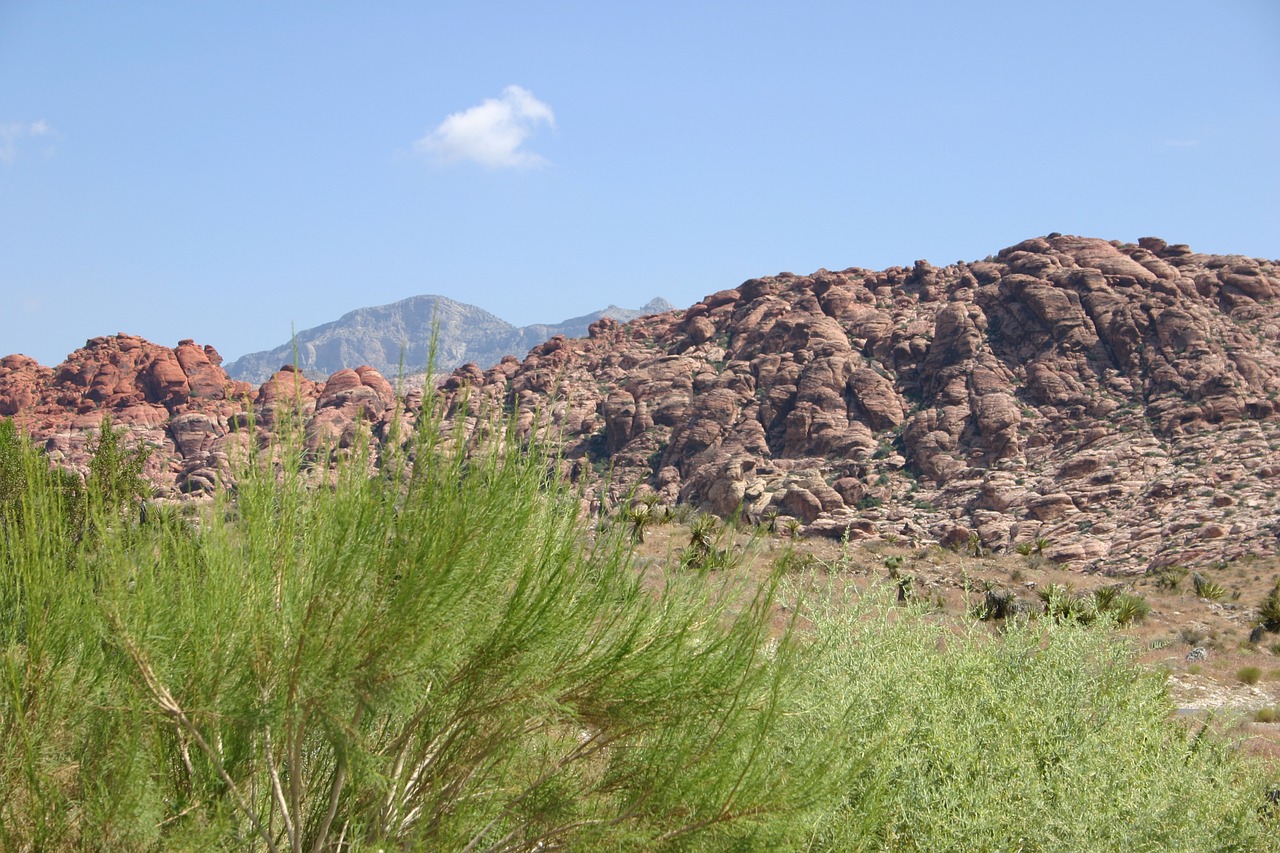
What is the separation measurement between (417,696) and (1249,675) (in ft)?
66.1

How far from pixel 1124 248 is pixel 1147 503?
32444mm

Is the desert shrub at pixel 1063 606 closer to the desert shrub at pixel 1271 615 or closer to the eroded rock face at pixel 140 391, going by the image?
the desert shrub at pixel 1271 615

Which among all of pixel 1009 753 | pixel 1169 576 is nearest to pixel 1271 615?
pixel 1169 576

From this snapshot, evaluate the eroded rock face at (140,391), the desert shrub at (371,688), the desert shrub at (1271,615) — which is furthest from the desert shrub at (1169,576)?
the eroded rock face at (140,391)

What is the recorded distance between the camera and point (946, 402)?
61000 millimetres

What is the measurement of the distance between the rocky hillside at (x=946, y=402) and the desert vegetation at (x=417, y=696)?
38.1 metres

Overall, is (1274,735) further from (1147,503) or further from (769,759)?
(1147,503)

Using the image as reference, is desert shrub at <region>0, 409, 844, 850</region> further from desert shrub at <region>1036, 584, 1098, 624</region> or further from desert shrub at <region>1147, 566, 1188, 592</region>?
desert shrub at <region>1147, 566, 1188, 592</region>

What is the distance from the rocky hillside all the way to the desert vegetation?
3812 cm

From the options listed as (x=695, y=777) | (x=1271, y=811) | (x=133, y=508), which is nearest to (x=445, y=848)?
(x=695, y=777)

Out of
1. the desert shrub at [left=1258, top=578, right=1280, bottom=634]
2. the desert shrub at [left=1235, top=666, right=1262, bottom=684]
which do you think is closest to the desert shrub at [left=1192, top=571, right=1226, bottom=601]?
the desert shrub at [left=1258, top=578, right=1280, bottom=634]

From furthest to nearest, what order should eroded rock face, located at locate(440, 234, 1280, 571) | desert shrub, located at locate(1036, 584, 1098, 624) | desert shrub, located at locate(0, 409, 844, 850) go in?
eroded rock face, located at locate(440, 234, 1280, 571)
desert shrub, located at locate(1036, 584, 1098, 624)
desert shrub, located at locate(0, 409, 844, 850)

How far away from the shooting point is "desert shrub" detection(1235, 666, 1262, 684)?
18.9 metres

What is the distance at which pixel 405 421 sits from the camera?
473cm
